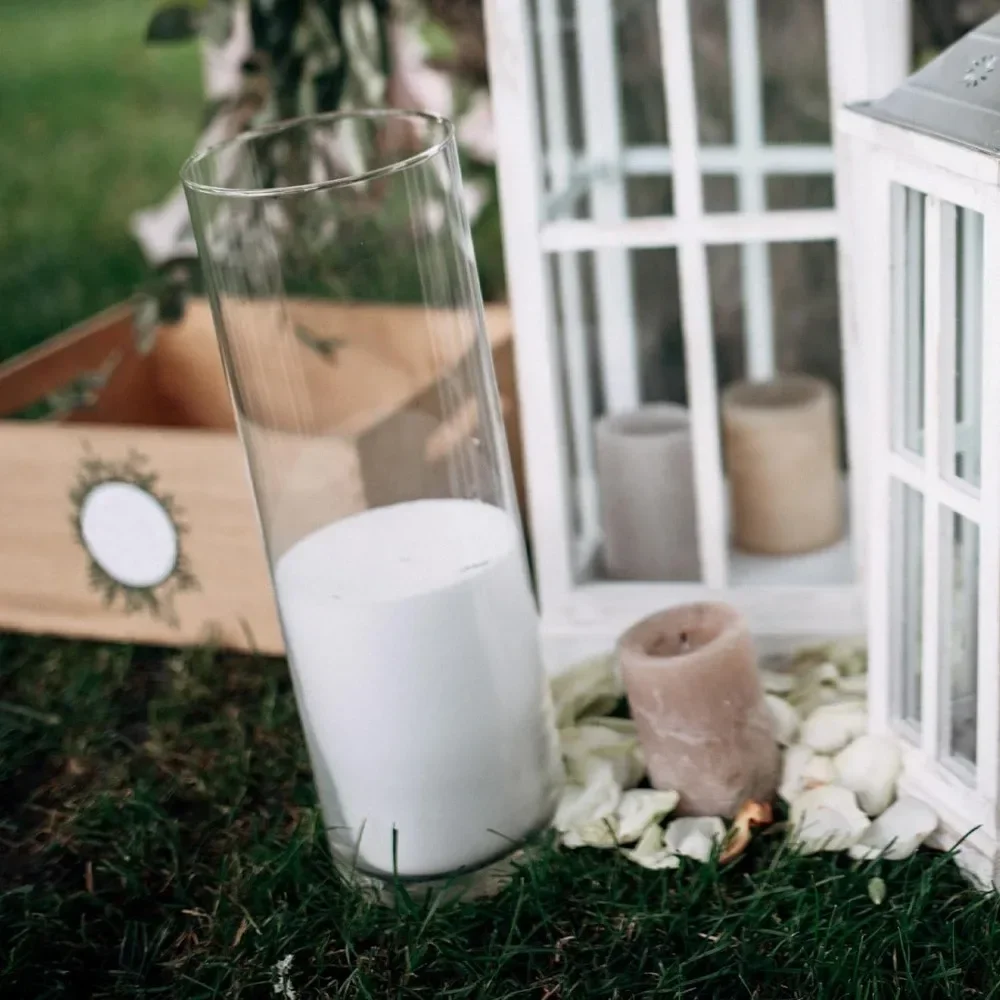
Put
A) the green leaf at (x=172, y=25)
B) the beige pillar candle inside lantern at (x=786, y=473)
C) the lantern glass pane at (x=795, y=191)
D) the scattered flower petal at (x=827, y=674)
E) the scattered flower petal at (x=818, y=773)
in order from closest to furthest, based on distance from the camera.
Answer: the scattered flower petal at (x=818, y=773)
the scattered flower petal at (x=827, y=674)
the beige pillar candle inside lantern at (x=786, y=473)
the green leaf at (x=172, y=25)
the lantern glass pane at (x=795, y=191)

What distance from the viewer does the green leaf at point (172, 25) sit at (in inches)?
52.4

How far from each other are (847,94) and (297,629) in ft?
1.68

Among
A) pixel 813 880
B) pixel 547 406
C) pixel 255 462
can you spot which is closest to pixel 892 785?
pixel 813 880

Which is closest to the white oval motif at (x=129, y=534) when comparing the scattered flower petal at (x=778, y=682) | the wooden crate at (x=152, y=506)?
the wooden crate at (x=152, y=506)

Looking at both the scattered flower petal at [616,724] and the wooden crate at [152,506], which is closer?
the scattered flower petal at [616,724]

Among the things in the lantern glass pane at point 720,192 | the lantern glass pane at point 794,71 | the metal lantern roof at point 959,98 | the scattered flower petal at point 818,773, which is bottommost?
the scattered flower petal at point 818,773

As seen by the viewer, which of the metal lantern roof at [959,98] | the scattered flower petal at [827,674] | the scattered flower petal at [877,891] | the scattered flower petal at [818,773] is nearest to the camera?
the metal lantern roof at [959,98]

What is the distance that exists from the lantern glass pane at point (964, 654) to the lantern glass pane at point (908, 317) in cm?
7

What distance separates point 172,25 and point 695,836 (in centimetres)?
87

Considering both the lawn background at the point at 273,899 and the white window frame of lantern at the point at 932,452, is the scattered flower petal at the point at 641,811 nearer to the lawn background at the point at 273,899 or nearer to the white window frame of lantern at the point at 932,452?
the lawn background at the point at 273,899

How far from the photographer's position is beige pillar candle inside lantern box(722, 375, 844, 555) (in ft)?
3.98

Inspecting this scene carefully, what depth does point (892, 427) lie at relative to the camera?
0.93 meters

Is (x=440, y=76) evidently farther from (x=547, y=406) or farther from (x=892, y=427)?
(x=892, y=427)

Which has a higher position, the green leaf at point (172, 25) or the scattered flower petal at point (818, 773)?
the green leaf at point (172, 25)
